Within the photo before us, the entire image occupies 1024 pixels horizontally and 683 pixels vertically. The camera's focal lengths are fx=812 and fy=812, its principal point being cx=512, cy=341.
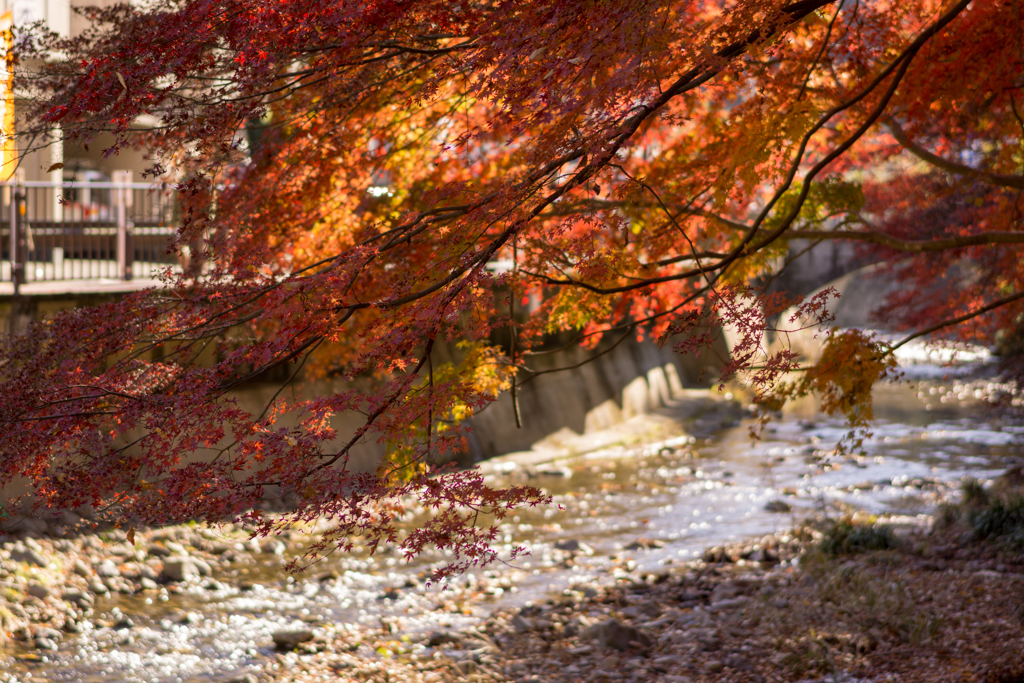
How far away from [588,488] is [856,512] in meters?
3.68

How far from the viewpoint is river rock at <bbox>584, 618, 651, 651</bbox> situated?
6773 millimetres

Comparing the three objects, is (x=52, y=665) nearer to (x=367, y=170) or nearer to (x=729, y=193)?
(x=367, y=170)

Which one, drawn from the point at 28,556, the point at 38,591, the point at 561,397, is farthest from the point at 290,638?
the point at 561,397

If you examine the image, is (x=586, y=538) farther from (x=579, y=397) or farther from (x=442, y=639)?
(x=579, y=397)

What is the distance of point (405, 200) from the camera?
6.90 metres

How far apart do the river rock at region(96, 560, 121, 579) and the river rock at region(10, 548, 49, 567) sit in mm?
485

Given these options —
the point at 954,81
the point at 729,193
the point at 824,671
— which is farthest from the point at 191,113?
the point at 824,671

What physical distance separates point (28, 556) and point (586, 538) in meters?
5.99

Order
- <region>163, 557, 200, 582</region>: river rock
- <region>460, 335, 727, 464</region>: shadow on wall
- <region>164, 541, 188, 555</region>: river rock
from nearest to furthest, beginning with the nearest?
1. <region>163, 557, 200, 582</region>: river rock
2. <region>164, 541, 188, 555</region>: river rock
3. <region>460, 335, 727, 464</region>: shadow on wall

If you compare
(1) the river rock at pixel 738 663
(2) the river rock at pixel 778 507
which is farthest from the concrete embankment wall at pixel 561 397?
(1) the river rock at pixel 738 663

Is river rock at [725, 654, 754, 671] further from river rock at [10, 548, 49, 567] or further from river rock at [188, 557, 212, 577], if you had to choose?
river rock at [10, 548, 49, 567]

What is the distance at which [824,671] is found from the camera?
6062mm

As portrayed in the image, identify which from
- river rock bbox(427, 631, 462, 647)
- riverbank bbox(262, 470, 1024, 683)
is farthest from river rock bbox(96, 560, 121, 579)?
river rock bbox(427, 631, 462, 647)

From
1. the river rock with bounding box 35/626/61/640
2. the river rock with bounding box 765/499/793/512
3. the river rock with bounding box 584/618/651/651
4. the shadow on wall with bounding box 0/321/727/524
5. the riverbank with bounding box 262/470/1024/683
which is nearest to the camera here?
the riverbank with bounding box 262/470/1024/683
